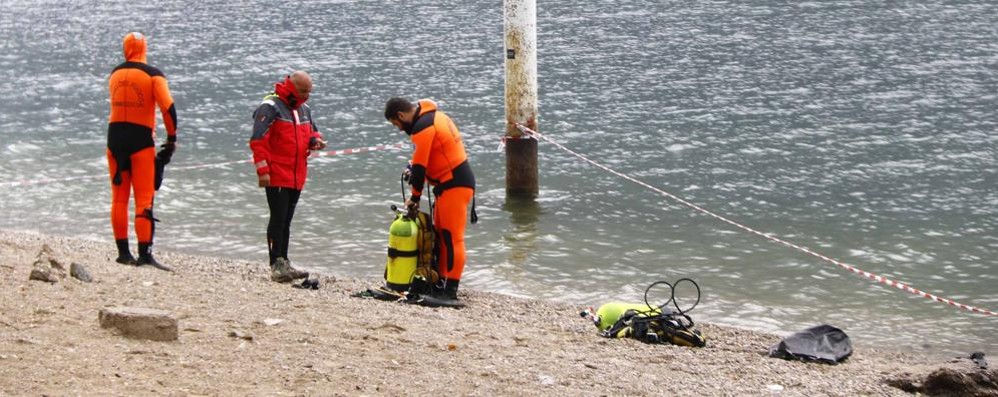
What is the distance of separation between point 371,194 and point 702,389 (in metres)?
10.1

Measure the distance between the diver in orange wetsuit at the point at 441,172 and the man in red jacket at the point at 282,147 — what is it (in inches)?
30.6

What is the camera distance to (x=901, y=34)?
33.7 m

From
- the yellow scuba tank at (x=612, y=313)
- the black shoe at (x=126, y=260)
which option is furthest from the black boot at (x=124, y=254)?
the yellow scuba tank at (x=612, y=313)

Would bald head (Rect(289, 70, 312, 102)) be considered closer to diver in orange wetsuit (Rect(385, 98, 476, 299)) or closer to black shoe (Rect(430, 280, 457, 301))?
diver in orange wetsuit (Rect(385, 98, 476, 299))

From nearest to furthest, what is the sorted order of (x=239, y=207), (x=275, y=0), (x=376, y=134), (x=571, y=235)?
1. (x=571, y=235)
2. (x=239, y=207)
3. (x=376, y=134)
4. (x=275, y=0)

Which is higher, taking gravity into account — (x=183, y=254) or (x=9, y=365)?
(x=9, y=365)

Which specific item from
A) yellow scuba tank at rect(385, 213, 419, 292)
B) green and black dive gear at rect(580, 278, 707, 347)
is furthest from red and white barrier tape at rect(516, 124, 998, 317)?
yellow scuba tank at rect(385, 213, 419, 292)

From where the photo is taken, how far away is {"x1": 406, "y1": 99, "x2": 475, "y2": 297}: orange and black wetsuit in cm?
1020

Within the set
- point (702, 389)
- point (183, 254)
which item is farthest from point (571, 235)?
point (702, 389)

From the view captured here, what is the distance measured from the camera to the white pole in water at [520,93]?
1580 cm

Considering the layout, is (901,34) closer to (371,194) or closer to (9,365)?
(371,194)

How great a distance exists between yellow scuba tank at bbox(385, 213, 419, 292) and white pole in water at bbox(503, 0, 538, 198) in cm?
540

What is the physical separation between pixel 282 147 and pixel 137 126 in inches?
43.9

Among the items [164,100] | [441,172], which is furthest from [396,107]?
[164,100]
